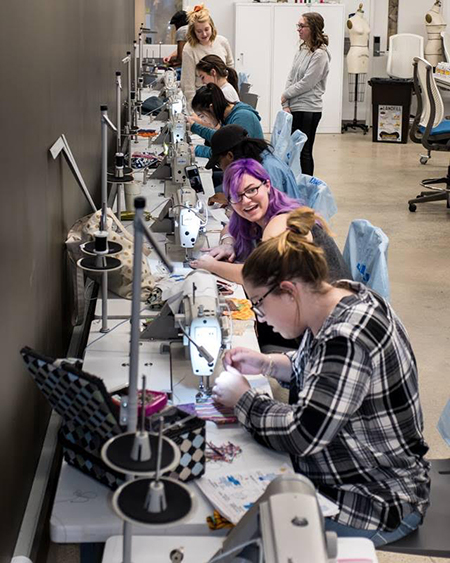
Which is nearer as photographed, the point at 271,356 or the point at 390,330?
the point at 390,330

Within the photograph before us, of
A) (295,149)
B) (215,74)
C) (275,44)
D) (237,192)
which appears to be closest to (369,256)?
(237,192)

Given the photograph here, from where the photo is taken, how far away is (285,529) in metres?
1.25

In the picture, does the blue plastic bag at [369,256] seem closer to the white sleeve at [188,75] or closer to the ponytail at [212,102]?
the ponytail at [212,102]

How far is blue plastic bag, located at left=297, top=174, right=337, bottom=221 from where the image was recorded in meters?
3.90

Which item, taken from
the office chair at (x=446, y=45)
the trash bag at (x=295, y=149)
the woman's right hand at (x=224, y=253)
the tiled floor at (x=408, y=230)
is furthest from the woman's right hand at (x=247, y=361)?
the office chair at (x=446, y=45)

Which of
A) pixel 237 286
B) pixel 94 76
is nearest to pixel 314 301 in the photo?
pixel 237 286

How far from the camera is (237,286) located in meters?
3.27

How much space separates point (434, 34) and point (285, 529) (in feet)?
34.8

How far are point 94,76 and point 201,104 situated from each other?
26.7 inches

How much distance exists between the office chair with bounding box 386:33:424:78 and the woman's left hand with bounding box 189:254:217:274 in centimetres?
812

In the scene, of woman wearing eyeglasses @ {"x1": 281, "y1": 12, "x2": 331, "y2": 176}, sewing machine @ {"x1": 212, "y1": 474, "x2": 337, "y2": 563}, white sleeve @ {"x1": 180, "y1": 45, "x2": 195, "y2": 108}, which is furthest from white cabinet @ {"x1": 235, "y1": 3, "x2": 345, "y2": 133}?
sewing machine @ {"x1": 212, "y1": 474, "x2": 337, "y2": 563}

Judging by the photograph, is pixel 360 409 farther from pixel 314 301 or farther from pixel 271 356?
pixel 271 356

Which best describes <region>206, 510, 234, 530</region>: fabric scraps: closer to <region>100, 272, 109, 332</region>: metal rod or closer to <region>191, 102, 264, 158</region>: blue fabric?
<region>100, 272, 109, 332</region>: metal rod

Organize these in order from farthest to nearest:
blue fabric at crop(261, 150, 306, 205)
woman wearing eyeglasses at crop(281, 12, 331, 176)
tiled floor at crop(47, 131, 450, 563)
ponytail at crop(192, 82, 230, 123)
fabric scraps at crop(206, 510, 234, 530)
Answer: woman wearing eyeglasses at crop(281, 12, 331, 176) → ponytail at crop(192, 82, 230, 123) → tiled floor at crop(47, 131, 450, 563) → blue fabric at crop(261, 150, 306, 205) → fabric scraps at crop(206, 510, 234, 530)
